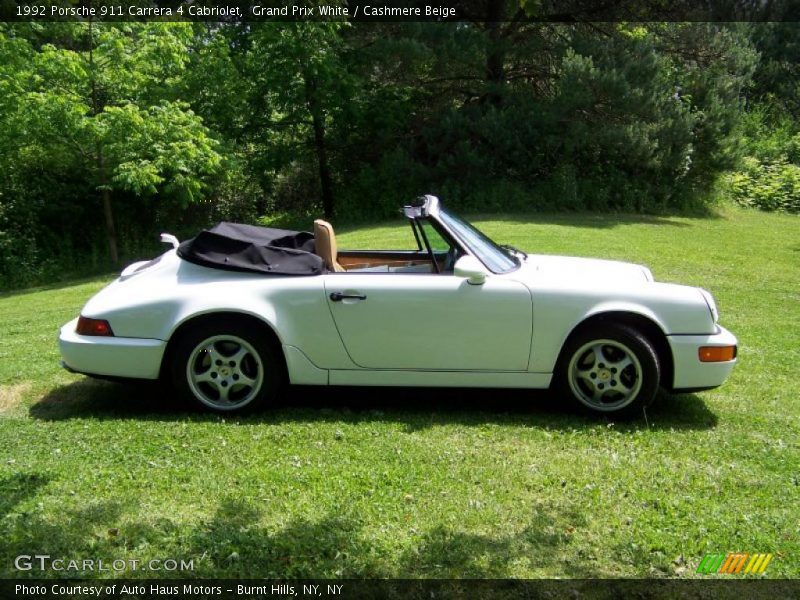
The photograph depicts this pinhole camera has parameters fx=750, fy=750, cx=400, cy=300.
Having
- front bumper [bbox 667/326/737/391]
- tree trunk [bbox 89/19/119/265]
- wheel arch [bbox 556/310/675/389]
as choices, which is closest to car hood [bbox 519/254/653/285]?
wheel arch [bbox 556/310/675/389]

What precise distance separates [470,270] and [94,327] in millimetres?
2549

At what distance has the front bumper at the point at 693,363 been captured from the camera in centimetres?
493

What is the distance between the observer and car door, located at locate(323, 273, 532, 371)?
4.94 meters

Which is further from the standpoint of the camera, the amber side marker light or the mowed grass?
the amber side marker light

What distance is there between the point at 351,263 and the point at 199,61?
15.0 metres

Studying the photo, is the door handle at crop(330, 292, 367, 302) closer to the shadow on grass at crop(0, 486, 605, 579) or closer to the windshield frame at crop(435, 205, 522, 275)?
the windshield frame at crop(435, 205, 522, 275)

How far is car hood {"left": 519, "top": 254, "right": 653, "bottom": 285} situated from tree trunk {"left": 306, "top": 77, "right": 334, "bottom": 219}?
16.7m

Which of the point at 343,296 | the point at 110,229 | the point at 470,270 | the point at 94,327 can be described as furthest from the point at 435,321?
the point at 110,229

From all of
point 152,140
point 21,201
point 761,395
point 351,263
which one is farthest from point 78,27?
point 761,395

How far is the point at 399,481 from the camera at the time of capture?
4.05 metres

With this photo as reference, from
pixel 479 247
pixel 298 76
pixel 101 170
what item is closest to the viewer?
pixel 479 247

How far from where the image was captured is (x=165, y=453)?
443 cm

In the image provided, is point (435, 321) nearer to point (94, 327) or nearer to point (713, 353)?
point (713, 353)

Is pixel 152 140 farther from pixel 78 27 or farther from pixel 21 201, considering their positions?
pixel 21 201
